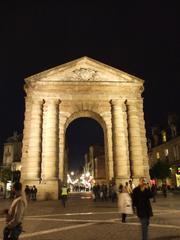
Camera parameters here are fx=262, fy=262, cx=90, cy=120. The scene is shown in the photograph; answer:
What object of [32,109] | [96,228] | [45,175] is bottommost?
[96,228]

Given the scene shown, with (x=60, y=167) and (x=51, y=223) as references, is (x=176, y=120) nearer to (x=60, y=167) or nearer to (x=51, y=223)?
(x=60, y=167)

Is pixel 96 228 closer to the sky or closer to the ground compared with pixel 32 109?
closer to the ground

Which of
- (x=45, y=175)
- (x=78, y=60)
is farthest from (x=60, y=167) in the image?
(x=78, y=60)

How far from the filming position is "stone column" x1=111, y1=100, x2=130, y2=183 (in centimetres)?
3083

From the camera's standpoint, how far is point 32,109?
31.8 metres

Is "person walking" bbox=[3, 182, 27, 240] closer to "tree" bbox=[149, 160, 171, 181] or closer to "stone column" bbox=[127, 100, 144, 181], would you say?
"stone column" bbox=[127, 100, 144, 181]

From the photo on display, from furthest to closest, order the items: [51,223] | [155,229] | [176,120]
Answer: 1. [176,120]
2. [51,223]
3. [155,229]

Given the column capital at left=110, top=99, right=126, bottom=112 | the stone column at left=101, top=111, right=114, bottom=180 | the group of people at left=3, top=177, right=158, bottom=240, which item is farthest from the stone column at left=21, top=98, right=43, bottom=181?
the group of people at left=3, top=177, right=158, bottom=240

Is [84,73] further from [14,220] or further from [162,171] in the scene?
[14,220]

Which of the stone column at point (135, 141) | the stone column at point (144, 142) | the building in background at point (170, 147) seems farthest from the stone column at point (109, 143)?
the building in background at point (170, 147)

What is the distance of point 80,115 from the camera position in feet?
115

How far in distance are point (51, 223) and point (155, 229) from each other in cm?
489

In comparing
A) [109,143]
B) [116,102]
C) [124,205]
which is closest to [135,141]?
[109,143]

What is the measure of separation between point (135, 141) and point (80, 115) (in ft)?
27.0
